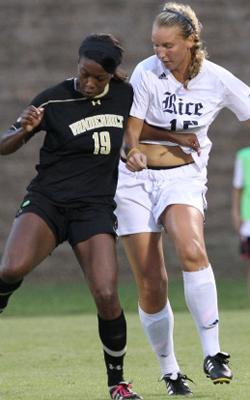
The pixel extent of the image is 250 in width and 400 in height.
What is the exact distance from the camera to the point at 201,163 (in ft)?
27.7

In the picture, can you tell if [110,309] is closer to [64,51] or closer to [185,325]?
[185,325]

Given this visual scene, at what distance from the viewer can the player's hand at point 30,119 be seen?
755 centimetres

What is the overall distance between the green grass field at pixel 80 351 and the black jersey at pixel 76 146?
1190mm

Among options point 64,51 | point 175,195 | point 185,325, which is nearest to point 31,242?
point 175,195

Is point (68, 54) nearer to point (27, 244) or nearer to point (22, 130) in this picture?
point (22, 130)

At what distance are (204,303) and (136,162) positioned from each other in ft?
3.00

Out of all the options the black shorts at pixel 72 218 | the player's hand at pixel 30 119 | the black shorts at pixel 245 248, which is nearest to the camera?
the player's hand at pixel 30 119

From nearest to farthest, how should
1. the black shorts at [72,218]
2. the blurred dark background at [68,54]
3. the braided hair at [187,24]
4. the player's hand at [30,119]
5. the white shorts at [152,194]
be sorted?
the player's hand at [30,119]
the black shorts at [72,218]
the braided hair at [187,24]
the white shorts at [152,194]
the blurred dark background at [68,54]

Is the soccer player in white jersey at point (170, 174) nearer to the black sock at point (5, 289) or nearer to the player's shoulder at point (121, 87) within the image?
the player's shoulder at point (121, 87)

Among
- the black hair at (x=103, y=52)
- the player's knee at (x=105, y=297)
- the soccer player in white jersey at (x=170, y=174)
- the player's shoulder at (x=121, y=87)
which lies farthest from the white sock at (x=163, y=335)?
the black hair at (x=103, y=52)

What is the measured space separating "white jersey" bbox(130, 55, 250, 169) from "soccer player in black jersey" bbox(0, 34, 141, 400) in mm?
380

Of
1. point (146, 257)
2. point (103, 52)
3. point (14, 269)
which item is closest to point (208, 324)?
point (146, 257)

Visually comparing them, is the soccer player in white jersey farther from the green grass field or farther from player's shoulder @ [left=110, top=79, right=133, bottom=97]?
the green grass field

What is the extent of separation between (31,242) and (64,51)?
1240cm
